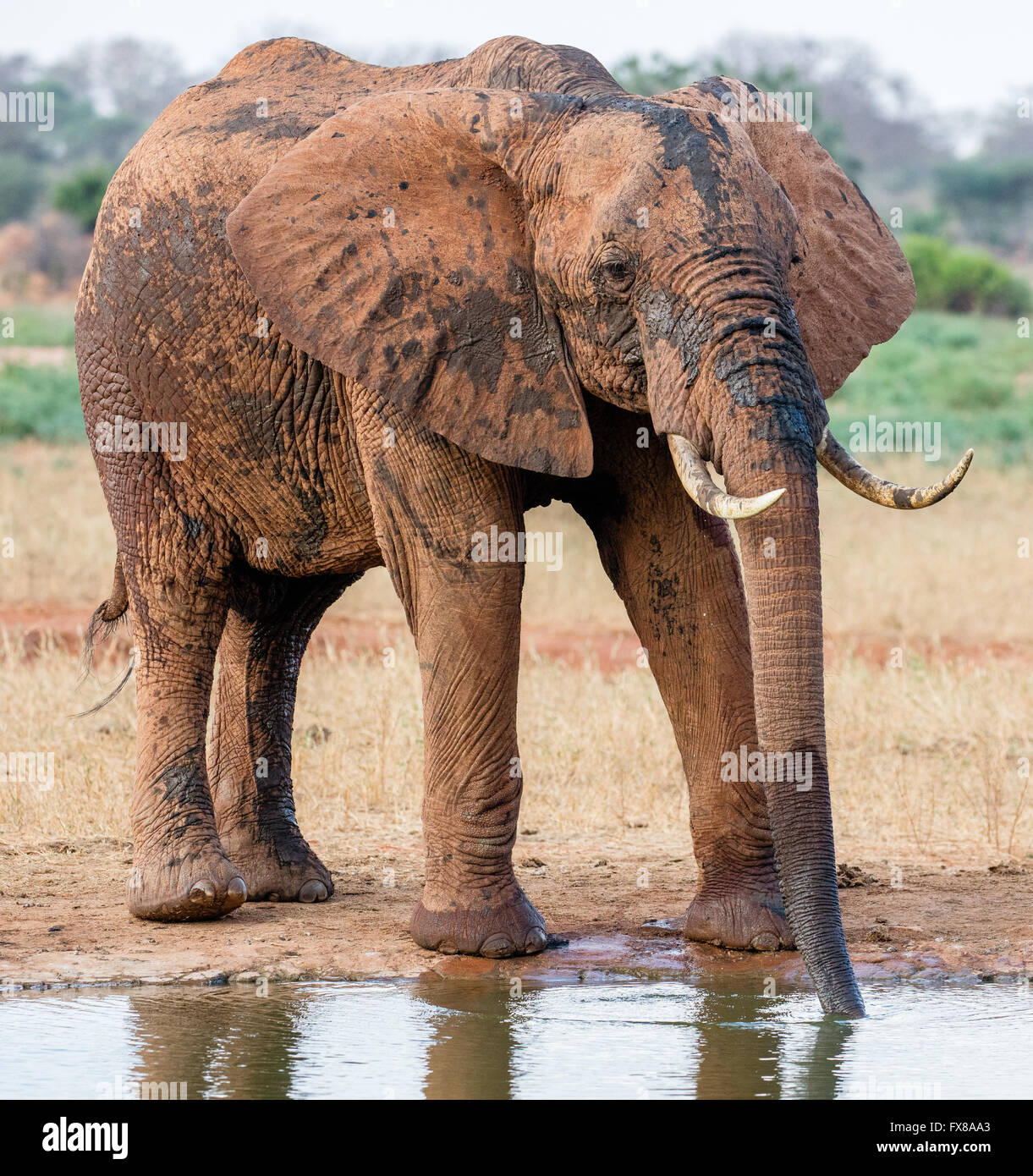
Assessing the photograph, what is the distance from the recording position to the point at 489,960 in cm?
662

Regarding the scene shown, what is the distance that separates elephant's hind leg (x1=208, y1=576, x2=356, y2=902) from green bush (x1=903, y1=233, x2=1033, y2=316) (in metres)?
32.4

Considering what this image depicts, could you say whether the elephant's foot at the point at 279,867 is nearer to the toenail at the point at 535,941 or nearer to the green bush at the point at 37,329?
the toenail at the point at 535,941

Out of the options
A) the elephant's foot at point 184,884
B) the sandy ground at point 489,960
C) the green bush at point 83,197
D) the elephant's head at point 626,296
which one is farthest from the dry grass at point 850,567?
the green bush at point 83,197

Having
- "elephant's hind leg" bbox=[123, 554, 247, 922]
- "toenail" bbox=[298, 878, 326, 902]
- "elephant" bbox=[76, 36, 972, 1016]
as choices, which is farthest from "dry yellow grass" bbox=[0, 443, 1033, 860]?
"elephant" bbox=[76, 36, 972, 1016]

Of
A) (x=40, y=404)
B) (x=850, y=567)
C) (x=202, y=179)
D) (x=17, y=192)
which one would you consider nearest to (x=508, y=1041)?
(x=202, y=179)

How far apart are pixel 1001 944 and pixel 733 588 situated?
5.18ft

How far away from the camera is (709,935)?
22.4ft

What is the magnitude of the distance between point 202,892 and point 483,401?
7.46ft

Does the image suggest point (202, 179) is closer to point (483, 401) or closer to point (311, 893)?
point (483, 401)

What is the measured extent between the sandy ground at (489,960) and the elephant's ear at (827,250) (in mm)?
2023

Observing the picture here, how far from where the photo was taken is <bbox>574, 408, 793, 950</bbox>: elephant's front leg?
676 cm

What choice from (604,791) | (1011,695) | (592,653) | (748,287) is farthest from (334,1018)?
(592,653)

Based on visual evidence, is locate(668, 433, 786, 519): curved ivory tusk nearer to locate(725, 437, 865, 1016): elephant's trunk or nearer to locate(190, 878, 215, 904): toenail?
locate(725, 437, 865, 1016): elephant's trunk

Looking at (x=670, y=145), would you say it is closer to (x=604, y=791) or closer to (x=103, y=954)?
(x=103, y=954)
